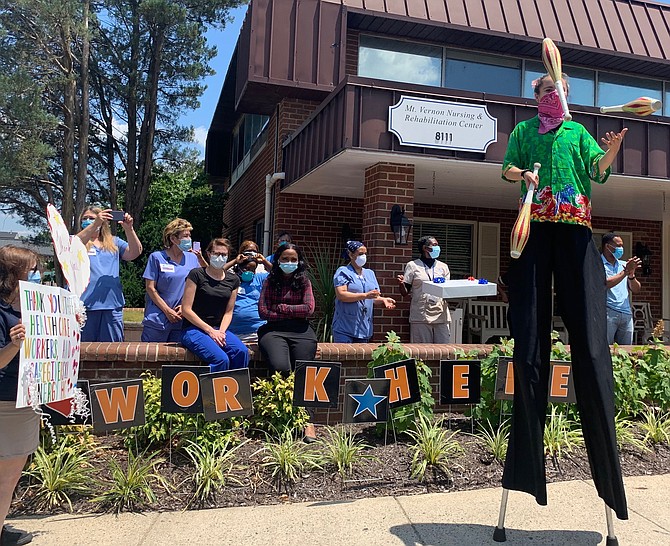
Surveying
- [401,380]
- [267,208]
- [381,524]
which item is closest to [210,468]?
[381,524]

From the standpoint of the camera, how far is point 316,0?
29.0 feet

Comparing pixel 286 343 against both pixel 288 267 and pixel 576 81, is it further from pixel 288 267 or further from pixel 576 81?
pixel 576 81

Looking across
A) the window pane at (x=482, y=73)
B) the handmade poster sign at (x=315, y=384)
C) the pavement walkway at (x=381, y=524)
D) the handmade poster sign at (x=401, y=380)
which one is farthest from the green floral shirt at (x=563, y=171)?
the window pane at (x=482, y=73)

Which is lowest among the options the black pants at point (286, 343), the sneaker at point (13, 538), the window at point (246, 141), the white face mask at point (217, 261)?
the sneaker at point (13, 538)

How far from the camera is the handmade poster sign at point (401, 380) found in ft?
13.5

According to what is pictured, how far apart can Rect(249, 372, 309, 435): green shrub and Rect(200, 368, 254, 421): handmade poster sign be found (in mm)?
260

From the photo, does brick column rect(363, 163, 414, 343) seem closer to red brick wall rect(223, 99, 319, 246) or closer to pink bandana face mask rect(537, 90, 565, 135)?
red brick wall rect(223, 99, 319, 246)

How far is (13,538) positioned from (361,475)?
80.1 inches

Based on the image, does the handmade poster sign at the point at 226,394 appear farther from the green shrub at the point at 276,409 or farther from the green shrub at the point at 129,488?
the green shrub at the point at 129,488

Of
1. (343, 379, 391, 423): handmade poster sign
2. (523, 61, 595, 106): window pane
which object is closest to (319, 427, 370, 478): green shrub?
(343, 379, 391, 423): handmade poster sign

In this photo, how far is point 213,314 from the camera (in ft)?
14.8

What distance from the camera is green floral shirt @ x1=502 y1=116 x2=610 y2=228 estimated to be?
9.59 feet

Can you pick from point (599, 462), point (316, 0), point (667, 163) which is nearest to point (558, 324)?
point (667, 163)

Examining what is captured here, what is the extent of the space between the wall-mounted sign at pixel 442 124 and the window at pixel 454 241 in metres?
3.74
